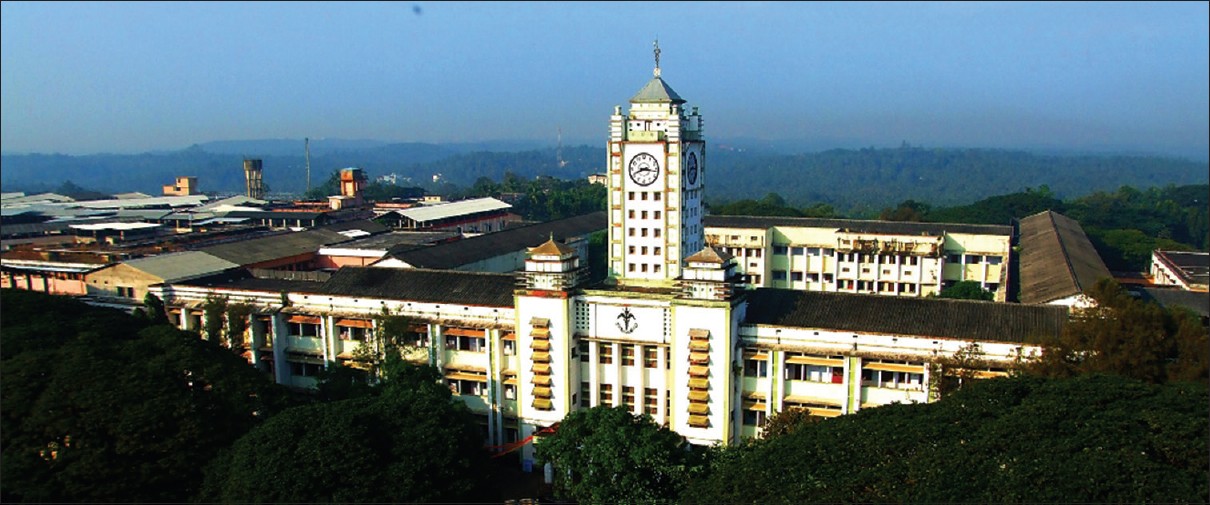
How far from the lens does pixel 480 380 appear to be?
1155 inches

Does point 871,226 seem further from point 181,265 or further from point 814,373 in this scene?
point 181,265

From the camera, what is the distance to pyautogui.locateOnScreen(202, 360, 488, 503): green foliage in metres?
A: 20.3

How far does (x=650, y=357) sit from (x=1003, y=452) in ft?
42.9

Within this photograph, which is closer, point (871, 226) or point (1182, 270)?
point (1182, 270)

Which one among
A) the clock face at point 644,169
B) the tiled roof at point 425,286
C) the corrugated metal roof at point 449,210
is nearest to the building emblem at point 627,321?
the tiled roof at point 425,286

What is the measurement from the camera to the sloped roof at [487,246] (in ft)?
136

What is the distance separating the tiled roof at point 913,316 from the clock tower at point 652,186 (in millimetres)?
3776

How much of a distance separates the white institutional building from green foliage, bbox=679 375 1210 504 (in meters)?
6.01

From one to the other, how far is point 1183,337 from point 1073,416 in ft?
23.8

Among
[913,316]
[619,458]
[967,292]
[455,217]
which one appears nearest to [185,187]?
[455,217]

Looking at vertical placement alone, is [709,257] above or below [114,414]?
above

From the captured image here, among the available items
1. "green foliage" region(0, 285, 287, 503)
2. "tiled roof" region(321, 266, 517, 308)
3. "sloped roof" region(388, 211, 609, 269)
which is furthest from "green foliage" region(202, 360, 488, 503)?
"sloped roof" region(388, 211, 609, 269)

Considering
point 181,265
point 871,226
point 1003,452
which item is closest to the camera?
point 1003,452

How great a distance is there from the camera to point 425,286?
102 ft
